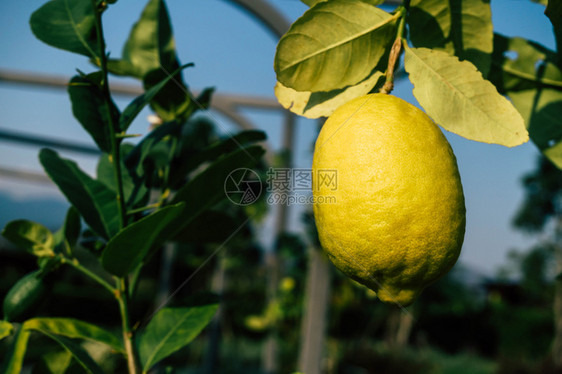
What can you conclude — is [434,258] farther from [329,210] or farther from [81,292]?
[81,292]

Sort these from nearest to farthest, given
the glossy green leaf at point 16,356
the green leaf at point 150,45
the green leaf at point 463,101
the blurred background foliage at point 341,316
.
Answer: the green leaf at point 463,101 → the glossy green leaf at point 16,356 → the green leaf at point 150,45 → the blurred background foliage at point 341,316

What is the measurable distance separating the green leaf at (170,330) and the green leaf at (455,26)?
1.40ft

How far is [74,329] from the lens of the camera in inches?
20.1

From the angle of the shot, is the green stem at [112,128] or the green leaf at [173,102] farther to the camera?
the green leaf at [173,102]

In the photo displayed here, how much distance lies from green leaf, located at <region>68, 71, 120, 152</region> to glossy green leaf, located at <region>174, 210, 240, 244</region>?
0.16m

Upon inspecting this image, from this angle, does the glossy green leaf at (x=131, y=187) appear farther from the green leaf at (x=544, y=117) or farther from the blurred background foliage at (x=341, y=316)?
the green leaf at (x=544, y=117)

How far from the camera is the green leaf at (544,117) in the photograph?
52 centimetres

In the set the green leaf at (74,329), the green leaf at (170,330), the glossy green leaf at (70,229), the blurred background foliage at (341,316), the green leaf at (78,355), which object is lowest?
the blurred background foliage at (341,316)

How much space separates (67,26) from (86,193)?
0.20m

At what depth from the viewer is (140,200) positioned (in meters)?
0.53

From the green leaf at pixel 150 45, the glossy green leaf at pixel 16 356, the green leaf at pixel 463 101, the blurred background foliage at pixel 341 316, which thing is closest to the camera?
the green leaf at pixel 463 101

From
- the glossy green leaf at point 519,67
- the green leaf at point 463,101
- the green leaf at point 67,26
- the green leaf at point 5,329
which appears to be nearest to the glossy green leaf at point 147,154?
the green leaf at point 67,26

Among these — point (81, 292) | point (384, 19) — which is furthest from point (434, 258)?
point (81, 292)

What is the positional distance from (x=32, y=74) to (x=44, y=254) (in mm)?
3100
